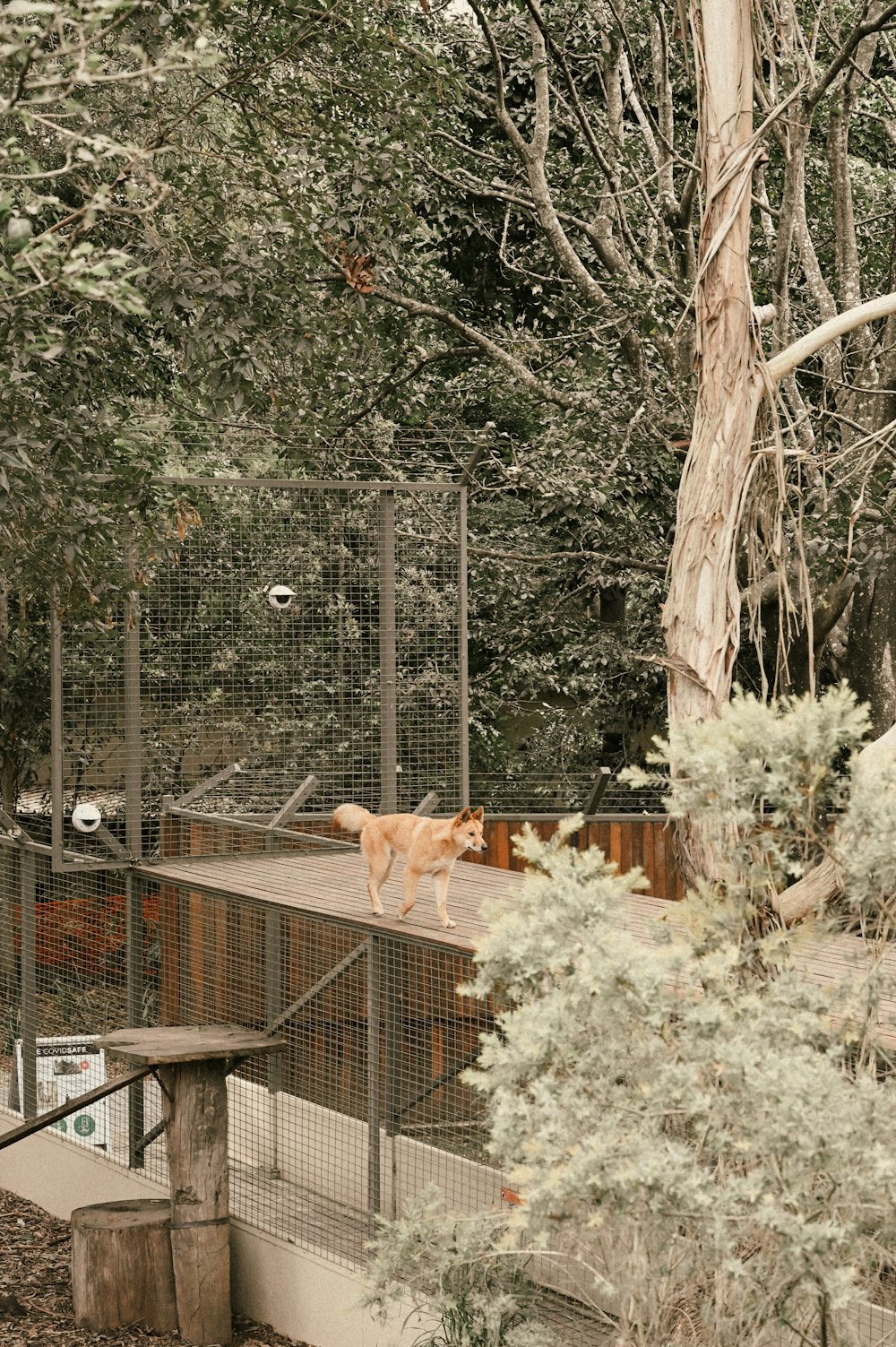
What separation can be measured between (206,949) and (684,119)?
852 centimetres

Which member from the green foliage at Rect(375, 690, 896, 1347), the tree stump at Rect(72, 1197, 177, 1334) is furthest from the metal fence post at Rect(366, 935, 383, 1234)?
the green foliage at Rect(375, 690, 896, 1347)

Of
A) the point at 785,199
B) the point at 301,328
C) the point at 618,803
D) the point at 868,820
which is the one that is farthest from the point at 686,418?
the point at 868,820

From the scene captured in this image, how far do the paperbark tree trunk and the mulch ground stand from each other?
3203mm

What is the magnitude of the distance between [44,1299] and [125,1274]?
754 mm

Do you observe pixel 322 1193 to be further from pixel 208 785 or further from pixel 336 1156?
pixel 208 785

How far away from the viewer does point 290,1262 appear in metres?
6.31

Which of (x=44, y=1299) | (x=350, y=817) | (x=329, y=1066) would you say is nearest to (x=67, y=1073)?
(x=44, y=1299)

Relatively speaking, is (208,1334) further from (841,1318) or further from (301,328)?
(301,328)

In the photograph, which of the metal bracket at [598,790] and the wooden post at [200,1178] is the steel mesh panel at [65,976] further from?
the metal bracket at [598,790]

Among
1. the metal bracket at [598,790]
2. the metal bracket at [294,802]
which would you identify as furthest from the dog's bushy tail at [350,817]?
the metal bracket at [598,790]

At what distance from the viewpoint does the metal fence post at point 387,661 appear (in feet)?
24.6

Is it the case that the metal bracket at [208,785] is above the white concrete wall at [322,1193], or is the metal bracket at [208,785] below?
above

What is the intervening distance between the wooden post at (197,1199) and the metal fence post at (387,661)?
169cm

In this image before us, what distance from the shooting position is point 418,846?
6211 mm
